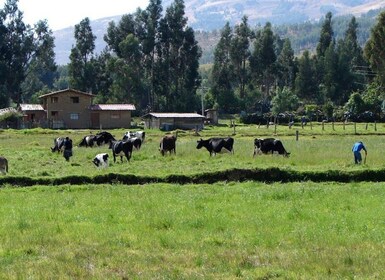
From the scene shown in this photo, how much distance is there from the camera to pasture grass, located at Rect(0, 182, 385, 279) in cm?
990

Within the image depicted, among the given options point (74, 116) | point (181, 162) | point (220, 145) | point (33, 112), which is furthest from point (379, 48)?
point (181, 162)

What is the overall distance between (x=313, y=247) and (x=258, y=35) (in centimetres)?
8852

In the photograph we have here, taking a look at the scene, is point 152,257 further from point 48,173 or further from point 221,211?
point 48,173

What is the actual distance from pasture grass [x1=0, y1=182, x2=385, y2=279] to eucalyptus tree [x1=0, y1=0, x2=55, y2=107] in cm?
6528

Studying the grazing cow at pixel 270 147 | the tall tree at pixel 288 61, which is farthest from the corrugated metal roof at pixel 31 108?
the grazing cow at pixel 270 147

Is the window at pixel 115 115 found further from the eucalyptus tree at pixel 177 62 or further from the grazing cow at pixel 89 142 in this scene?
the grazing cow at pixel 89 142

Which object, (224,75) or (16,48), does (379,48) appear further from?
(16,48)

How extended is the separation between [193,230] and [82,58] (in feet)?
253

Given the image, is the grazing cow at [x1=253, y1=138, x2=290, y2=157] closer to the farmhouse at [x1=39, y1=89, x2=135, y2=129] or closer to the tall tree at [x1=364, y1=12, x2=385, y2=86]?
the farmhouse at [x1=39, y1=89, x2=135, y2=129]

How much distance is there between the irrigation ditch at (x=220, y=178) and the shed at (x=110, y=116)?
4967 centimetres

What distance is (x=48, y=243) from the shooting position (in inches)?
469

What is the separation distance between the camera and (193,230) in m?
12.9

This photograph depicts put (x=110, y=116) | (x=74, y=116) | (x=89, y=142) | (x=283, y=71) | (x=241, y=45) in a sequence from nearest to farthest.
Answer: (x=89, y=142), (x=110, y=116), (x=74, y=116), (x=241, y=45), (x=283, y=71)

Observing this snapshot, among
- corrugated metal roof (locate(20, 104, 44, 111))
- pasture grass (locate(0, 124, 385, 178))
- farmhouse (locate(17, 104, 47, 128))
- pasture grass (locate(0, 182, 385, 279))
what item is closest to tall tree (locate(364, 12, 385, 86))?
farmhouse (locate(17, 104, 47, 128))
